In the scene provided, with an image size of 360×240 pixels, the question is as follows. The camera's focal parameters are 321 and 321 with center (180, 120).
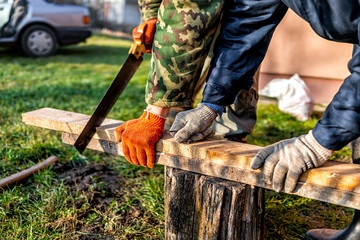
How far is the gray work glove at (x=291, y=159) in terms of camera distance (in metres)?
1.29

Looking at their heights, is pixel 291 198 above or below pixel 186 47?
below

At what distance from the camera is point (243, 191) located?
1467 mm

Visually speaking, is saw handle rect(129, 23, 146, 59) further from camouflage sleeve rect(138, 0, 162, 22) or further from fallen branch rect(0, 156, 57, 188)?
fallen branch rect(0, 156, 57, 188)

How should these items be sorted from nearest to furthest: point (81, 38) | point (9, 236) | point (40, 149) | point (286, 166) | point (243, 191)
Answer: point (286, 166) → point (243, 191) → point (9, 236) → point (40, 149) → point (81, 38)

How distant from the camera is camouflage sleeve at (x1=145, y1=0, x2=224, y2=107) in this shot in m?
1.53

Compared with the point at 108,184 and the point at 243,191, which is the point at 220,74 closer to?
the point at 243,191

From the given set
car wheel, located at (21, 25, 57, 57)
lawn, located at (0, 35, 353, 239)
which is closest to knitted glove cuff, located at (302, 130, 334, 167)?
lawn, located at (0, 35, 353, 239)

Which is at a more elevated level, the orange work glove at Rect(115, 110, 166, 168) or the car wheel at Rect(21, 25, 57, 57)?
the orange work glove at Rect(115, 110, 166, 168)

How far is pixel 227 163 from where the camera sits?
4.85 feet

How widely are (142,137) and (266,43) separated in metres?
0.80

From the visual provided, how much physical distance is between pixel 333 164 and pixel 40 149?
2.27 metres

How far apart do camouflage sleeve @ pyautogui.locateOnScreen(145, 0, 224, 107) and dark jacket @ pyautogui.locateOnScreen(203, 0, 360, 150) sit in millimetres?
102

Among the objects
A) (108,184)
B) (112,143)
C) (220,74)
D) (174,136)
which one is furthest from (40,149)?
(220,74)

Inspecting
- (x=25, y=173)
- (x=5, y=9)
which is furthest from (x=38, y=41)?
(x=25, y=173)
